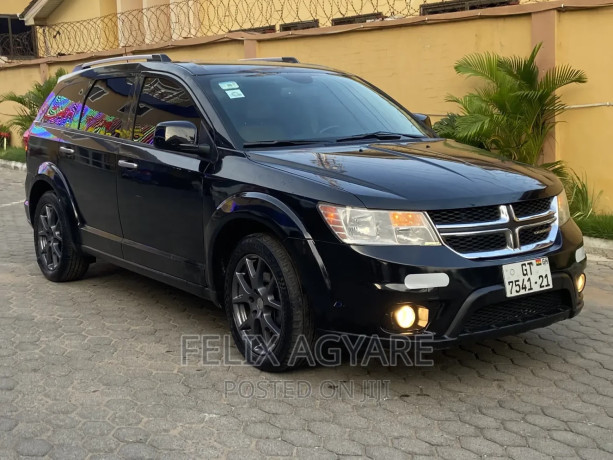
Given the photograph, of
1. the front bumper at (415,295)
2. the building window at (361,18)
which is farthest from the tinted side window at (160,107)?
the building window at (361,18)

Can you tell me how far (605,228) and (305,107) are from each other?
4.00 metres

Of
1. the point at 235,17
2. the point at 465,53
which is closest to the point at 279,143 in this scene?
the point at 465,53

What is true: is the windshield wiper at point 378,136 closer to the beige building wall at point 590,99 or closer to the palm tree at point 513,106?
the palm tree at point 513,106

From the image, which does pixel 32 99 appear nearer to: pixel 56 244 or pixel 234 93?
pixel 56 244

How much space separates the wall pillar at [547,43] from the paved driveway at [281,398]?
319 centimetres

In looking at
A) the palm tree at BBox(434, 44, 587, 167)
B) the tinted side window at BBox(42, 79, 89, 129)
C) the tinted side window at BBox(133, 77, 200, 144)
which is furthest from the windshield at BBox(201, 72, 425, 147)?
the palm tree at BBox(434, 44, 587, 167)

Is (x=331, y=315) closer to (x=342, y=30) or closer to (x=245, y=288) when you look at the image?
(x=245, y=288)

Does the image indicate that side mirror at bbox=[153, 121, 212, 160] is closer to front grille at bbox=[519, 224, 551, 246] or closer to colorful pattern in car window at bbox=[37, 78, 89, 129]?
colorful pattern in car window at bbox=[37, 78, 89, 129]

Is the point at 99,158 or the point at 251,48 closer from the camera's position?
the point at 99,158

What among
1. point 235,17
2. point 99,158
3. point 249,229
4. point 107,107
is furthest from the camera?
point 235,17

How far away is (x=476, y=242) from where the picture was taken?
4266 millimetres

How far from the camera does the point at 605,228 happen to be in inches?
320

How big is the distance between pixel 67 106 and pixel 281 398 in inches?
146

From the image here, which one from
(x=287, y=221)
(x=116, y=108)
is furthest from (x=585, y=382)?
(x=116, y=108)
